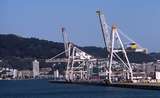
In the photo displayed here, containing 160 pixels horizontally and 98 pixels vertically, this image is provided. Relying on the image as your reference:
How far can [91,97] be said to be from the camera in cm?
9306

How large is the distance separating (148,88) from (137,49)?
133ft

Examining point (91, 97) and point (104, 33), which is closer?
point (91, 97)

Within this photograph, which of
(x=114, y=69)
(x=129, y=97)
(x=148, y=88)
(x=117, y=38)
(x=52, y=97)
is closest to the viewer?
(x=129, y=97)

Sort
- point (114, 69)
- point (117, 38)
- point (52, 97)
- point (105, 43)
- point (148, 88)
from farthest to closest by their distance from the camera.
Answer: point (114, 69)
point (105, 43)
point (117, 38)
point (148, 88)
point (52, 97)

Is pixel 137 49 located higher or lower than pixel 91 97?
higher

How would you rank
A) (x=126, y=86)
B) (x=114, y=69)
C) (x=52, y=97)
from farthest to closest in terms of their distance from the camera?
(x=114, y=69) → (x=126, y=86) → (x=52, y=97)

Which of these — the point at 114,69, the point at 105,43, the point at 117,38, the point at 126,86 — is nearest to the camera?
the point at 126,86

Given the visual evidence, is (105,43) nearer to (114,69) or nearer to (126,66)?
(126,66)

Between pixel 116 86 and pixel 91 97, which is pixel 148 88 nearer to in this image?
pixel 116 86

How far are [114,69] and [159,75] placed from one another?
112 feet

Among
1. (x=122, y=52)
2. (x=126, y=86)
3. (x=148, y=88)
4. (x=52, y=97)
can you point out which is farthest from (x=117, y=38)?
(x=52, y=97)

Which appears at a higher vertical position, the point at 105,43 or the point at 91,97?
the point at 105,43

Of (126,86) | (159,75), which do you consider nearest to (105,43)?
(159,75)

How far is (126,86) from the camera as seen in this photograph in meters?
132
